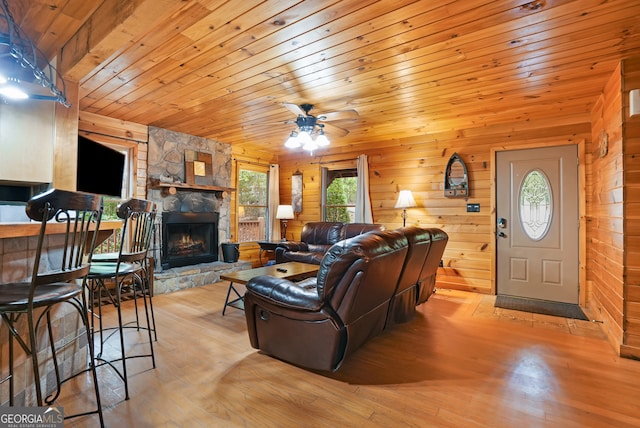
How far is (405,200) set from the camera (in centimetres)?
502

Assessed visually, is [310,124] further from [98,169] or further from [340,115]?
[98,169]

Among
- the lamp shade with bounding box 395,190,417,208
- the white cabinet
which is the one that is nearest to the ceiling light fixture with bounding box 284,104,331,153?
the lamp shade with bounding box 395,190,417,208

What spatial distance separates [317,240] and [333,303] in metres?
3.66

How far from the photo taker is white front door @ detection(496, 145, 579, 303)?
13.5 ft

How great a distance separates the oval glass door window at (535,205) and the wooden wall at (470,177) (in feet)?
1.28

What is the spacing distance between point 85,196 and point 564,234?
16.6 feet

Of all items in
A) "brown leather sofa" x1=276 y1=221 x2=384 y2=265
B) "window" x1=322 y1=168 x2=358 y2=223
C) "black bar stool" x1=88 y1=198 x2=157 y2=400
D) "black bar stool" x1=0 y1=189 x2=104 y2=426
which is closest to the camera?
"black bar stool" x1=0 y1=189 x2=104 y2=426

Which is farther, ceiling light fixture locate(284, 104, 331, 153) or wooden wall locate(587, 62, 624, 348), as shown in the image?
ceiling light fixture locate(284, 104, 331, 153)

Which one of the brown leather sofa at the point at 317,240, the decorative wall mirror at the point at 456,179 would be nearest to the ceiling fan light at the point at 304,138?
the brown leather sofa at the point at 317,240

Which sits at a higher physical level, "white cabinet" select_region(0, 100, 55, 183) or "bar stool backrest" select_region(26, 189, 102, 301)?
"white cabinet" select_region(0, 100, 55, 183)

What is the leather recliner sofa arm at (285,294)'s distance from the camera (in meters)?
2.13

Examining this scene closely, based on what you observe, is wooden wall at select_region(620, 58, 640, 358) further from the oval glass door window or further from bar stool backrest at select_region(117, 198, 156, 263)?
bar stool backrest at select_region(117, 198, 156, 263)

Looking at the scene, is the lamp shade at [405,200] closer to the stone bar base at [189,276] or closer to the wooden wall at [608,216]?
the wooden wall at [608,216]

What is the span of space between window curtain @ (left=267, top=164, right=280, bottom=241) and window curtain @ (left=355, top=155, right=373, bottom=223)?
6.17ft
